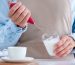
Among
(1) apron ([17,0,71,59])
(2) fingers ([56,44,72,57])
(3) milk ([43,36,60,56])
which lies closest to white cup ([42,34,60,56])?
(3) milk ([43,36,60,56])

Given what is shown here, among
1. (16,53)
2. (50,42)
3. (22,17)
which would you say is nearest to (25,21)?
(22,17)

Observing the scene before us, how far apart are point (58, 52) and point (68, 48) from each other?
9 cm

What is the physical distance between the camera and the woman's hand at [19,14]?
107 centimetres

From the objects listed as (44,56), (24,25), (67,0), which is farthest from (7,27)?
(67,0)

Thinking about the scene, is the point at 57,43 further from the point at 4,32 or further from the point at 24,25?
the point at 4,32

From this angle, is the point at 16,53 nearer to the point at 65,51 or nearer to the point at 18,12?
the point at 18,12

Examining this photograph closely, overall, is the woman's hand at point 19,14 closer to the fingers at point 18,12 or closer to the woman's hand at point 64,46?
the fingers at point 18,12

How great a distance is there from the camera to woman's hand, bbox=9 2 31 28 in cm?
107

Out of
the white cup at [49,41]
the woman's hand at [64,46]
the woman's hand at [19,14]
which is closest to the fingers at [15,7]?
the woman's hand at [19,14]

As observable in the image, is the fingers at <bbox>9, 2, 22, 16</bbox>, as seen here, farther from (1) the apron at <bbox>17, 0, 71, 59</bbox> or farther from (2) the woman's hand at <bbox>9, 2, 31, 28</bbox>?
(1) the apron at <bbox>17, 0, 71, 59</bbox>

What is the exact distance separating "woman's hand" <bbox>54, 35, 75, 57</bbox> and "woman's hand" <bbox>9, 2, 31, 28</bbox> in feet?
0.69

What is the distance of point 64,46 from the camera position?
1.30 m

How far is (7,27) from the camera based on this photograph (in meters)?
1.35

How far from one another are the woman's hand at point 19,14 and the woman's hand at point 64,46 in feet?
0.69
